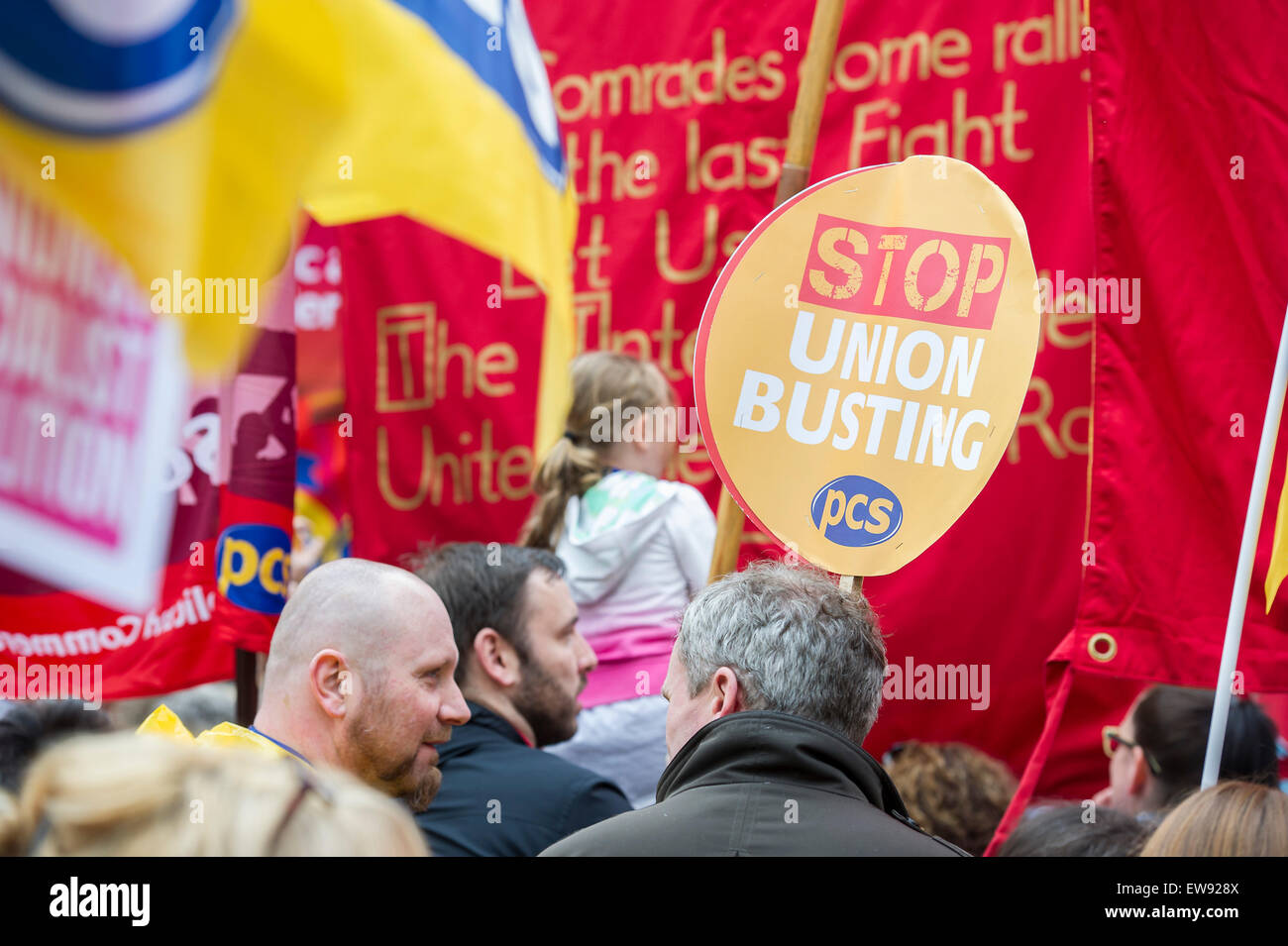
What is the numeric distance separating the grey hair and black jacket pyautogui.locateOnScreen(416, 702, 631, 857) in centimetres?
74

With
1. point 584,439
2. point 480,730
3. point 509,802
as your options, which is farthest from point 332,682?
point 584,439

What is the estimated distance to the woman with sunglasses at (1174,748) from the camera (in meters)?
3.32

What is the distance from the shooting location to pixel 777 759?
1922 mm

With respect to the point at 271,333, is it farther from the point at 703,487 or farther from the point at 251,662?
the point at 703,487

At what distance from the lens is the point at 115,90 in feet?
7.82

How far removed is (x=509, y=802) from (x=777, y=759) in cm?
101

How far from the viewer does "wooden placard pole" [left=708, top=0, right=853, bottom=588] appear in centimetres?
287

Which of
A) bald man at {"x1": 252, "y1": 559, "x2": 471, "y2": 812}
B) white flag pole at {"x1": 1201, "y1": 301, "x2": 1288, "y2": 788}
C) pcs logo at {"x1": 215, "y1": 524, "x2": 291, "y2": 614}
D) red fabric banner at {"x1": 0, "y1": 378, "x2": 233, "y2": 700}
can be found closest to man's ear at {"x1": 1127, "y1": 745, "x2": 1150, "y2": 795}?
white flag pole at {"x1": 1201, "y1": 301, "x2": 1288, "y2": 788}

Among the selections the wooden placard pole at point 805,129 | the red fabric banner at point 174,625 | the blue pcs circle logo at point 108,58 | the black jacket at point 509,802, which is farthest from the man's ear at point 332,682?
the red fabric banner at point 174,625

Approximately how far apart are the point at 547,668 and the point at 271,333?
4.10ft

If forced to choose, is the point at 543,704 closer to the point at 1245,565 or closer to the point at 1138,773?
the point at 1138,773

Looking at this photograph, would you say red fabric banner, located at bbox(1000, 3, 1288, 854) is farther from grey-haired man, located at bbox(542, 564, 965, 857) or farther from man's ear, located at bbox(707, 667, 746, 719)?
man's ear, located at bbox(707, 667, 746, 719)
